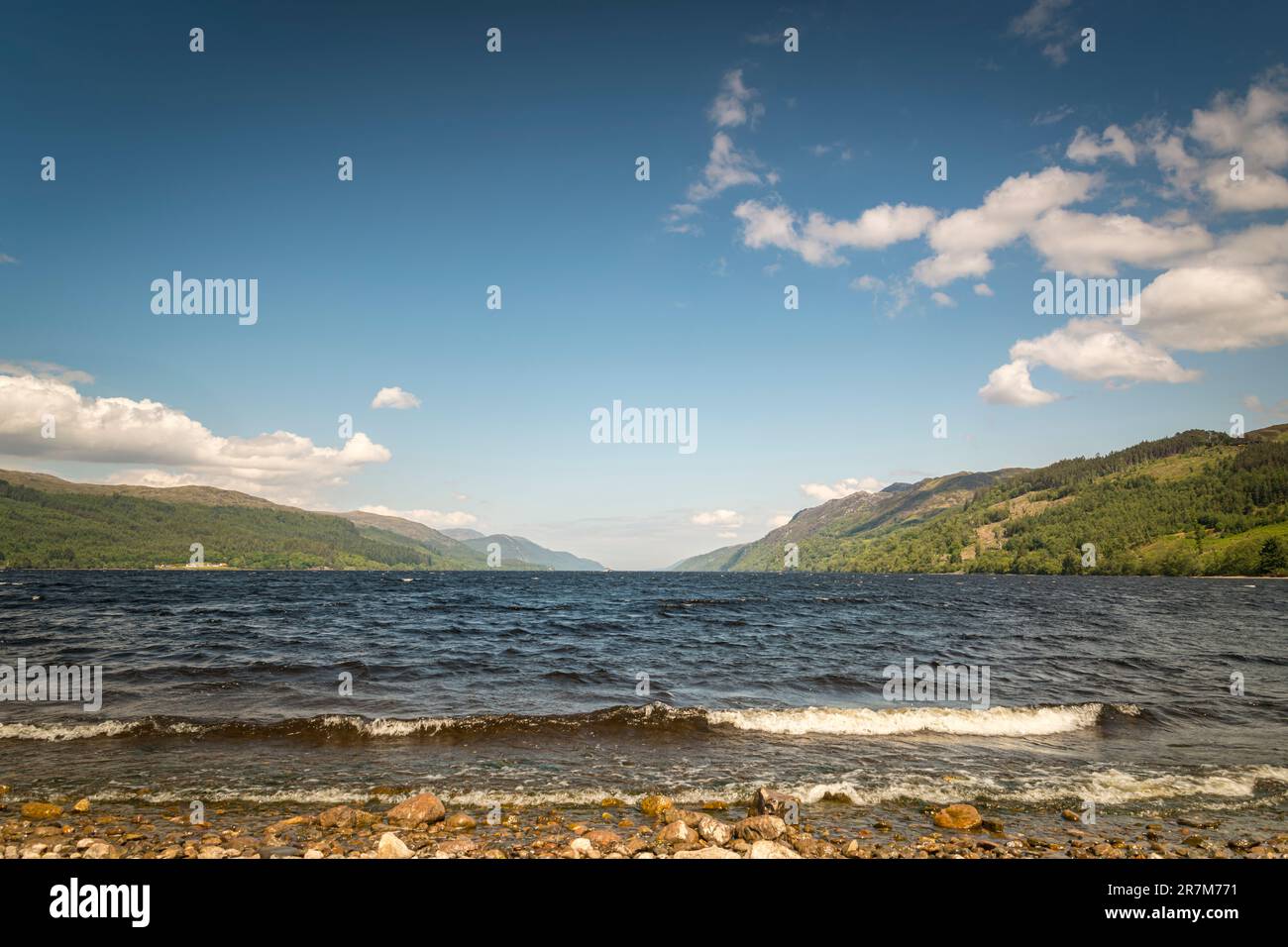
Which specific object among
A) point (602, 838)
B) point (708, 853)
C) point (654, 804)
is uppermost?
point (708, 853)

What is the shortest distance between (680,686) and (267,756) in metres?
14.2

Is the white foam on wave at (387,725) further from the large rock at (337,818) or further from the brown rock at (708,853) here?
the brown rock at (708,853)

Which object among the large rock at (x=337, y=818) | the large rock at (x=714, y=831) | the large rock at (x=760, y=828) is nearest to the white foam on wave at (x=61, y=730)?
the large rock at (x=337, y=818)

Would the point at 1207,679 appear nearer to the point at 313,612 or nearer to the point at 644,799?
the point at 644,799

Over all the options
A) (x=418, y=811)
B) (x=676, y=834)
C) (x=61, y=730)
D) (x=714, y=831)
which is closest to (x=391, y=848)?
(x=418, y=811)

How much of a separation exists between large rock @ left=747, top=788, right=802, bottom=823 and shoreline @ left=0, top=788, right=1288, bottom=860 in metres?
0.02

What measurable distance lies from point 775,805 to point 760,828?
1166 millimetres

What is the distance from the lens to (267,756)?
1434cm

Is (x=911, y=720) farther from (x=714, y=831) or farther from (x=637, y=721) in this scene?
(x=714, y=831)

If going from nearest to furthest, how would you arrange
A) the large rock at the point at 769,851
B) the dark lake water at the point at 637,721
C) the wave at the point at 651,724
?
the large rock at the point at 769,851, the dark lake water at the point at 637,721, the wave at the point at 651,724

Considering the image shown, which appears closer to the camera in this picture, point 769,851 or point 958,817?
point 769,851

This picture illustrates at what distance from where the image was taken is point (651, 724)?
709 inches

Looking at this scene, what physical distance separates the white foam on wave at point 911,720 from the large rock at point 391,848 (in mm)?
11395

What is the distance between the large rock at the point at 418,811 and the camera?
10.3 meters
